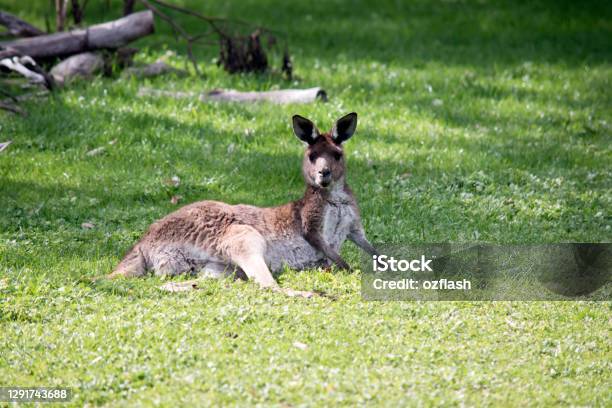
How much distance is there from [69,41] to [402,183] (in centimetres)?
603

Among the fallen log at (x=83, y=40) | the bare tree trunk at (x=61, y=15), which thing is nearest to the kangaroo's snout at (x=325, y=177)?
the fallen log at (x=83, y=40)

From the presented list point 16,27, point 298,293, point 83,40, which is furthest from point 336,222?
point 16,27

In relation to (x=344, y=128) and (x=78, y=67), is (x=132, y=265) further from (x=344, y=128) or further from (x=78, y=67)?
(x=78, y=67)

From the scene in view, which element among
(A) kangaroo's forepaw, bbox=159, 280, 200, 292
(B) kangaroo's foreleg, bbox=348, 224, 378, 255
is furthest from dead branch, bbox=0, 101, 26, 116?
(B) kangaroo's foreleg, bbox=348, 224, 378, 255

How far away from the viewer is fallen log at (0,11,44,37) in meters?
14.1

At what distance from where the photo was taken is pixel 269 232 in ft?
26.8

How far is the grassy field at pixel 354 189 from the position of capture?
19.5 feet

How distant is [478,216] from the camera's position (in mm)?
9688

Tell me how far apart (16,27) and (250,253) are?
8.14 m

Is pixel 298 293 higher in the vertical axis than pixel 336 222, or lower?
lower

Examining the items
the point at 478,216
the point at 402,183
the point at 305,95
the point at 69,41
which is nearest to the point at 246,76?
the point at 305,95

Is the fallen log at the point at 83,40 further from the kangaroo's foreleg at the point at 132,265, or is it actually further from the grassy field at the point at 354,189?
the kangaroo's foreleg at the point at 132,265

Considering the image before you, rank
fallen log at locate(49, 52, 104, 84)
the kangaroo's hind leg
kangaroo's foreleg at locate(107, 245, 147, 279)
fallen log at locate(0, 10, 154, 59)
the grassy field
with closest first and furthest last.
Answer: the grassy field
the kangaroo's hind leg
kangaroo's foreleg at locate(107, 245, 147, 279)
fallen log at locate(49, 52, 104, 84)
fallen log at locate(0, 10, 154, 59)

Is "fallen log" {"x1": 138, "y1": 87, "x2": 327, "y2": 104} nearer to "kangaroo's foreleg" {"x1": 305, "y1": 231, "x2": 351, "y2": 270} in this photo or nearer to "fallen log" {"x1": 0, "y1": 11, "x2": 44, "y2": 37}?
"fallen log" {"x1": 0, "y1": 11, "x2": 44, "y2": 37}
